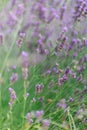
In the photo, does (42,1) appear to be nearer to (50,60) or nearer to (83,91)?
(50,60)

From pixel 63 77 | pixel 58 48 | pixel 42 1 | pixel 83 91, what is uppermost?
pixel 42 1

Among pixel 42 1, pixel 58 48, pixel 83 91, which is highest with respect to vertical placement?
pixel 42 1

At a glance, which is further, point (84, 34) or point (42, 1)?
point (84, 34)

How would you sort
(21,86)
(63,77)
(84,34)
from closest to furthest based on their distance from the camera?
(63,77) → (21,86) → (84,34)

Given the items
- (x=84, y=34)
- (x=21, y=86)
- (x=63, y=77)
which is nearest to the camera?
(x=63, y=77)

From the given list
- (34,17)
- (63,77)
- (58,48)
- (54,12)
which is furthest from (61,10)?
(63,77)

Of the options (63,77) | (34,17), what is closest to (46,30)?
(34,17)

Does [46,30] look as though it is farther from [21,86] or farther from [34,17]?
[21,86]

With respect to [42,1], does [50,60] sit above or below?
below

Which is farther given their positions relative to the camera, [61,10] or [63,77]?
[61,10]
